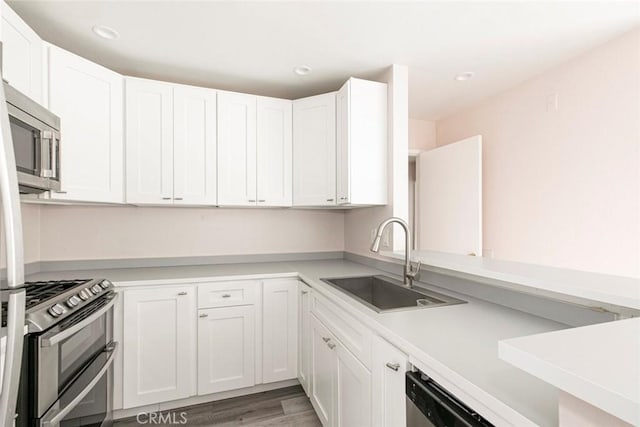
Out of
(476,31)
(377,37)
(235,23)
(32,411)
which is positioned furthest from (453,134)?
(32,411)

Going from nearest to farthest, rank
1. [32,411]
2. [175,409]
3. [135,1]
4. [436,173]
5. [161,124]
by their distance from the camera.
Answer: [32,411] → [135,1] → [175,409] → [161,124] → [436,173]

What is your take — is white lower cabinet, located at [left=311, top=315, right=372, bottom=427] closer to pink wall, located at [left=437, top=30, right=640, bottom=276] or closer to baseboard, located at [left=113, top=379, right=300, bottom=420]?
baseboard, located at [left=113, top=379, right=300, bottom=420]

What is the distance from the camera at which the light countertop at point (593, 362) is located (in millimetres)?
410

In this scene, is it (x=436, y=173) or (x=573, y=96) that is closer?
(x=573, y=96)

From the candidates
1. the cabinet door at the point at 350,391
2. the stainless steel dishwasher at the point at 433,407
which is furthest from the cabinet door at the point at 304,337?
the stainless steel dishwasher at the point at 433,407

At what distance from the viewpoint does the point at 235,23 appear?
1.70 metres

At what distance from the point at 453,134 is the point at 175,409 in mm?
3503

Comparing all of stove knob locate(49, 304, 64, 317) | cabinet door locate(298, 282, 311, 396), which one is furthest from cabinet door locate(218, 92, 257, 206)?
stove knob locate(49, 304, 64, 317)

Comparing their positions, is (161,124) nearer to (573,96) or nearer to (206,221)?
(206,221)

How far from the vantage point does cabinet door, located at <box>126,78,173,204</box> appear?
2.12 meters

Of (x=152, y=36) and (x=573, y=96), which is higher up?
A: (x=152, y=36)

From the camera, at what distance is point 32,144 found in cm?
130

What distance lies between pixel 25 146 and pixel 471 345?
1.87 meters

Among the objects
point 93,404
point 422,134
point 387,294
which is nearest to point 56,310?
point 93,404
